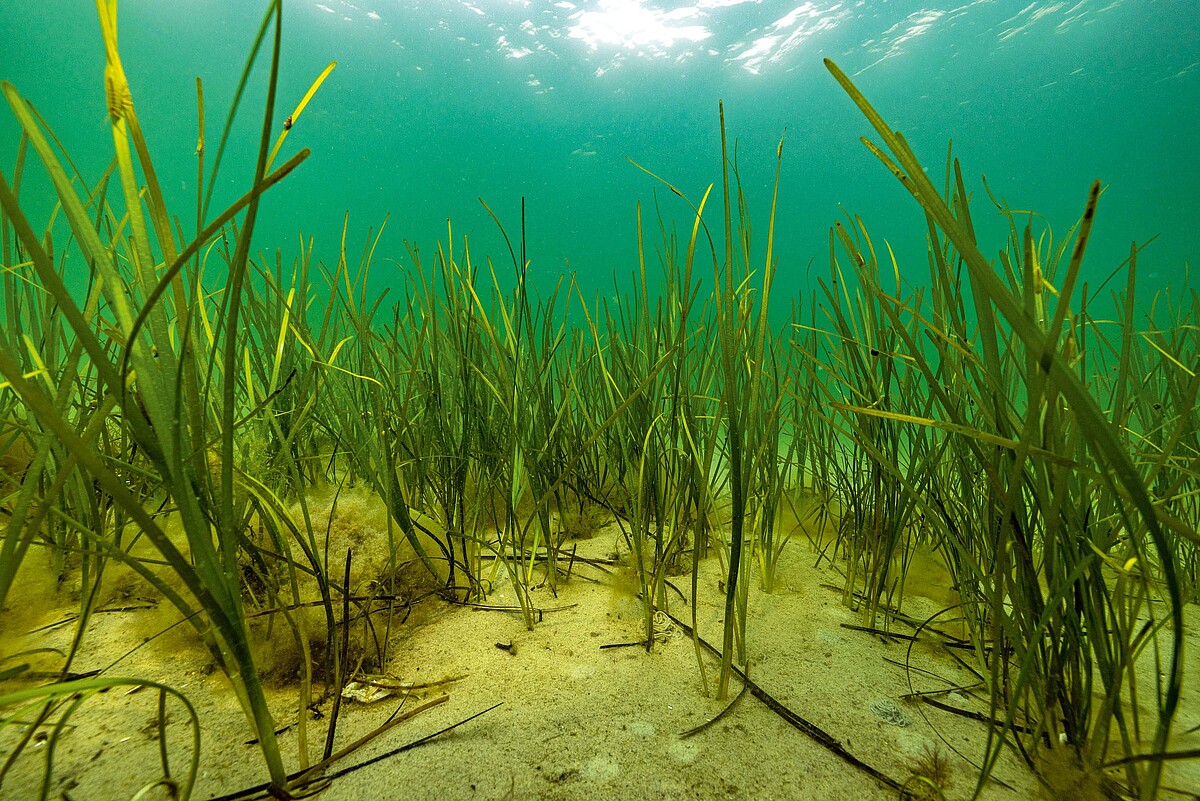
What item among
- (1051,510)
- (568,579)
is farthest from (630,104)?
(1051,510)

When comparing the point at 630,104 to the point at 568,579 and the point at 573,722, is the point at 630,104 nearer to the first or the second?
the point at 568,579

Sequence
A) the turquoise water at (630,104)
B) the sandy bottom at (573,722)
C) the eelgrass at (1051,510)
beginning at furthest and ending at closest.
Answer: the turquoise water at (630,104)
the sandy bottom at (573,722)
the eelgrass at (1051,510)

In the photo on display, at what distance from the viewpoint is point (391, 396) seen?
1.25 m

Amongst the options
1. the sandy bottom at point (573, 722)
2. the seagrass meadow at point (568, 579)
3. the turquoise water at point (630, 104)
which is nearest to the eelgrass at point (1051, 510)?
the seagrass meadow at point (568, 579)

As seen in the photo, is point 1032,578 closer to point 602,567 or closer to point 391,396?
point 602,567

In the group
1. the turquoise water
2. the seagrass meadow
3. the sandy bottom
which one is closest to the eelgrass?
the seagrass meadow

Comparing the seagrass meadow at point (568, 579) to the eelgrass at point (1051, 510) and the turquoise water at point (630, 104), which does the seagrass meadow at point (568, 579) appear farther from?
the turquoise water at point (630, 104)

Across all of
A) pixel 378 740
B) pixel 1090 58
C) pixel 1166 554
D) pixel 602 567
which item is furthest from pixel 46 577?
pixel 1090 58

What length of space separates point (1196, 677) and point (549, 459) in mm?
1437

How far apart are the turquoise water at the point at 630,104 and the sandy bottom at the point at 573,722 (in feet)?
49.7

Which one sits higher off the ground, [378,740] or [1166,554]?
[1166,554]

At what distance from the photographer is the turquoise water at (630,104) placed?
61.8 ft

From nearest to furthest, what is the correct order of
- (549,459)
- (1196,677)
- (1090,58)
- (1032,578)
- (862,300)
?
(1032,578)
(1196,677)
(862,300)
(549,459)
(1090,58)

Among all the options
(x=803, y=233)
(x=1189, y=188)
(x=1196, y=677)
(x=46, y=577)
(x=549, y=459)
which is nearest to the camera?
(x=1196, y=677)
